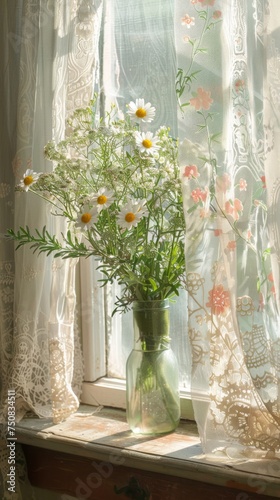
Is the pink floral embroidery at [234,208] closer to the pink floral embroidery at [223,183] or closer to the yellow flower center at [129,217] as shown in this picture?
the pink floral embroidery at [223,183]

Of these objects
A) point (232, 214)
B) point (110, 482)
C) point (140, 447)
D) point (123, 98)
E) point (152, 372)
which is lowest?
point (110, 482)

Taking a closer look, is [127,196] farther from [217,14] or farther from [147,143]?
[217,14]

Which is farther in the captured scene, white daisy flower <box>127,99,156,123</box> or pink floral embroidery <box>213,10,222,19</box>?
white daisy flower <box>127,99,156,123</box>

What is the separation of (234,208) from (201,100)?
9.1 inches

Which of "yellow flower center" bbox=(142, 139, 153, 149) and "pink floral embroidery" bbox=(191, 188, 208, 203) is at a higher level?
"yellow flower center" bbox=(142, 139, 153, 149)

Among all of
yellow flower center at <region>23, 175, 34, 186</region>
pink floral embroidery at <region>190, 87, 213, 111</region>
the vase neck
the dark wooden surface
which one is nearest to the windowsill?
the dark wooden surface

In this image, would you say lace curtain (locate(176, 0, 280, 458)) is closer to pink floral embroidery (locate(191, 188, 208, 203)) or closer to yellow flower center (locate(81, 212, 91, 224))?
pink floral embroidery (locate(191, 188, 208, 203))

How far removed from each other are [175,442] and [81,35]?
98 cm

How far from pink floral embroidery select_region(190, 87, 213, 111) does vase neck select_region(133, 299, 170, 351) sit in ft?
1.42

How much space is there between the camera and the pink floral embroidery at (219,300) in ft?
4.56

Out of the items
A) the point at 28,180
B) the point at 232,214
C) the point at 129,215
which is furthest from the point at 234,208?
the point at 28,180

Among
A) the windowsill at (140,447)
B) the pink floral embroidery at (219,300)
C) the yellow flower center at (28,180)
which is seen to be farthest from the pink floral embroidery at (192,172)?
the windowsill at (140,447)

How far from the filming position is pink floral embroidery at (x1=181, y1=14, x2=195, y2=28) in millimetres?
1413

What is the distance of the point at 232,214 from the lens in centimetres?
137
